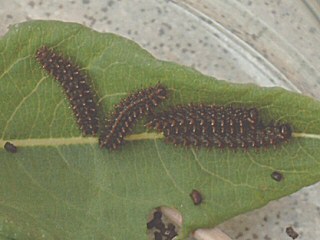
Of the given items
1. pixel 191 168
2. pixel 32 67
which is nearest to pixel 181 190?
pixel 191 168

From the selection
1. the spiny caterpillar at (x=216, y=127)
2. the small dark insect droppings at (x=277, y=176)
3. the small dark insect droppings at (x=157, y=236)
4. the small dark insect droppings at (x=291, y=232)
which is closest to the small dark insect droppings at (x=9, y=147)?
the spiny caterpillar at (x=216, y=127)

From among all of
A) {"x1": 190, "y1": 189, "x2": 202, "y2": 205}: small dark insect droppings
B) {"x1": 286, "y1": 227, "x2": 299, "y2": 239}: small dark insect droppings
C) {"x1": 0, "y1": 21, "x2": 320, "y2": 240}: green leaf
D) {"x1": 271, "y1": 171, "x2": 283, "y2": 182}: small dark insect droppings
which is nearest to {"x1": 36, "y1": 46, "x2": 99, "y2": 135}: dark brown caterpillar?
{"x1": 0, "y1": 21, "x2": 320, "y2": 240}: green leaf

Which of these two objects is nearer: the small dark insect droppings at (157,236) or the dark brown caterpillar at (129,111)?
the dark brown caterpillar at (129,111)

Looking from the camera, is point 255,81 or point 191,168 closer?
point 191,168

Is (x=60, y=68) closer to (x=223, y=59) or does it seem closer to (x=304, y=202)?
(x=223, y=59)

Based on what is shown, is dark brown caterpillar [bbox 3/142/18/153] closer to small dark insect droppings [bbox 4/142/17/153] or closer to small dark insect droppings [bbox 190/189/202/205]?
small dark insect droppings [bbox 4/142/17/153]

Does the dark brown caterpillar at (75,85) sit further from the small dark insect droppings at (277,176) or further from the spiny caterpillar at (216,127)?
the small dark insect droppings at (277,176)
